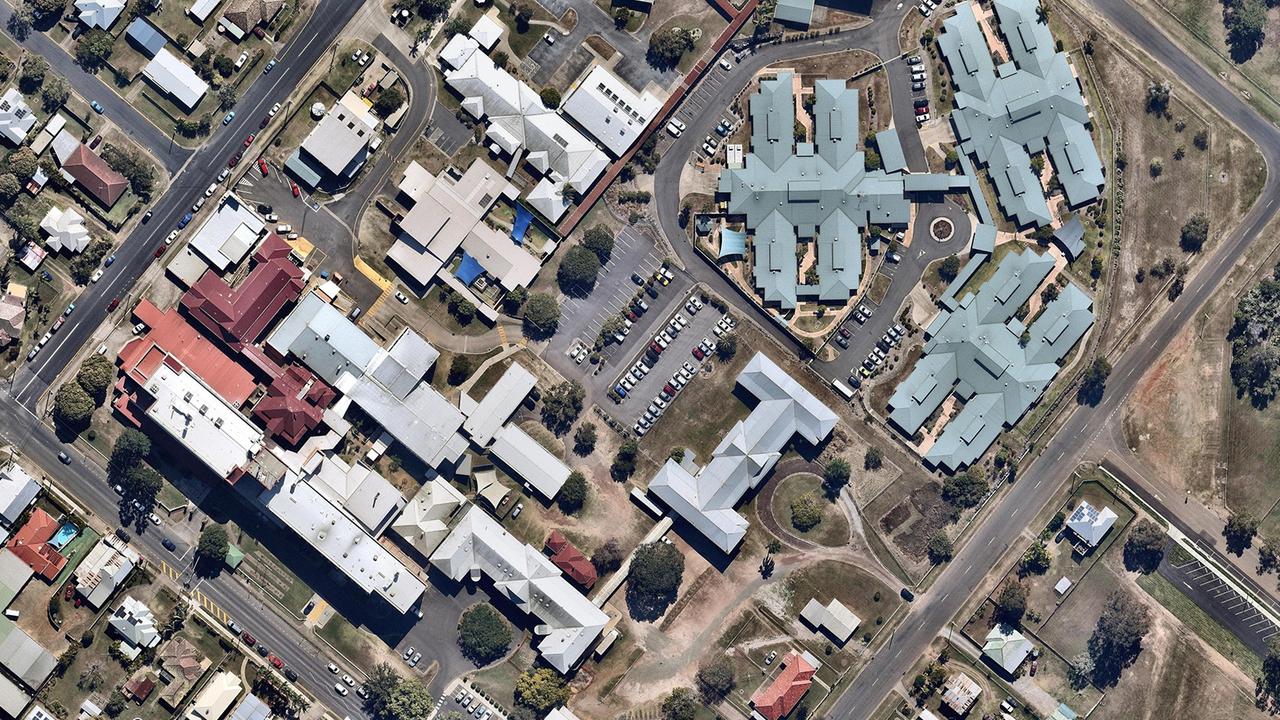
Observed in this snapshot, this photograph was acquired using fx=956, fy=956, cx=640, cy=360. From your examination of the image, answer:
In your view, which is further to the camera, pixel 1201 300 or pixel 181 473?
pixel 1201 300

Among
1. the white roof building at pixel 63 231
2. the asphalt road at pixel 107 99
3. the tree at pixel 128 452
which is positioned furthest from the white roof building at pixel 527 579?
the asphalt road at pixel 107 99

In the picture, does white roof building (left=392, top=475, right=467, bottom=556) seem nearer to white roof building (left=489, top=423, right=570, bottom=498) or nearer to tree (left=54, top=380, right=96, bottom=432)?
white roof building (left=489, top=423, right=570, bottom=498)

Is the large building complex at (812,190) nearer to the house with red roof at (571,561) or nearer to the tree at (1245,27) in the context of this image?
the house with red roof at (571,561)

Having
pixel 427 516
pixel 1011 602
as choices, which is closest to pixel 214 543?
pixel 427 516

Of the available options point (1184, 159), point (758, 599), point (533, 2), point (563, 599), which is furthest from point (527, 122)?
point (1184, 159)

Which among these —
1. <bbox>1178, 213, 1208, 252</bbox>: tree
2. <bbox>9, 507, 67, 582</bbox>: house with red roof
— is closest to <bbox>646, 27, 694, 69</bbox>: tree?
<bbox>1178, 213, 1208, 252</bbox>: tree

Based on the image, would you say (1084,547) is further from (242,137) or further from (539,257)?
(242,137)
